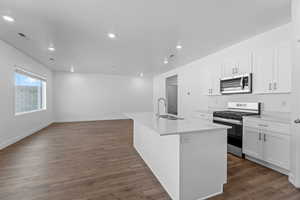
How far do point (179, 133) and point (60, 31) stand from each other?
3004 mm

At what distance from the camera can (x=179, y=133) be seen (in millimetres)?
1335

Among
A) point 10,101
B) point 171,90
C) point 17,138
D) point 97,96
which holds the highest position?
point 171,90

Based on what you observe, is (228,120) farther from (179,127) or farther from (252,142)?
(179,127)

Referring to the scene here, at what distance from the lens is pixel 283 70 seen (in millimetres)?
2326

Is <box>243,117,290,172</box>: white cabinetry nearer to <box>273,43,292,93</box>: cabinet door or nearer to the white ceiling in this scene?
<box>273,43,292,93</box>: cabinet door

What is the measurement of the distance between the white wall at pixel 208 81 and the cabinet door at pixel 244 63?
9.0 inches

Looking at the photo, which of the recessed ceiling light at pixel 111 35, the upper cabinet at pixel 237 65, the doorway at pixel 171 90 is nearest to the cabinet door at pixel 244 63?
the upper cabinet at pixel 237 65

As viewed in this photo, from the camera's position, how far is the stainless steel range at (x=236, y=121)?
103 inches

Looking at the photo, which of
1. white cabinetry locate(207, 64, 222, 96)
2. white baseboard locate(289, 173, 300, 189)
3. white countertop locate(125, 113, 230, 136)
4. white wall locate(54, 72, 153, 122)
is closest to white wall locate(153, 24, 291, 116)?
white cabinetry locate(207, 64, 222, 96)

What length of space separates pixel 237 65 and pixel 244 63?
17 centimetres

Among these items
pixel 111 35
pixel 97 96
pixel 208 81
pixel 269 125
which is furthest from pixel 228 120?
pixel 97 96

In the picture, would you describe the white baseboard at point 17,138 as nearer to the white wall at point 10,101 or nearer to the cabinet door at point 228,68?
the white wall at point 10,101

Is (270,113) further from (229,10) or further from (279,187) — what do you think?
(229,10)

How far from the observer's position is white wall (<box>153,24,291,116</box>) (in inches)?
98.1
